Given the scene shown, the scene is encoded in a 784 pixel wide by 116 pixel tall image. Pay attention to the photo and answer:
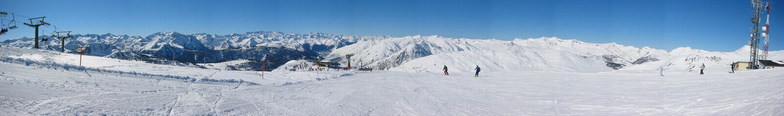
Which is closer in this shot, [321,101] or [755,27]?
[321,101]

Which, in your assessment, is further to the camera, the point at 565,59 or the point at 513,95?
the point at 565,59

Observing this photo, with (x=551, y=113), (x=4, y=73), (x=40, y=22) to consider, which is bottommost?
(x=551, y=113)

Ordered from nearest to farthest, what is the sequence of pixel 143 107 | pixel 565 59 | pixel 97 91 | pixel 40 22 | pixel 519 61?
pixel 143 107 → pixel 97 91 → pixel 40 22 → pixel 519 61 → pixel 565 59

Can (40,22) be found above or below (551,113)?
above

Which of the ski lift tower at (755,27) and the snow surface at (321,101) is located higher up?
the ski lift tower at (755,27)

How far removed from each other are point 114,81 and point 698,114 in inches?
720

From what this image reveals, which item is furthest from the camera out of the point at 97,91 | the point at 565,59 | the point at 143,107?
the point at 565,59

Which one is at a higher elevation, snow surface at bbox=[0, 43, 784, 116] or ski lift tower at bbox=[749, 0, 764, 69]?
ski lift tower at bbox=[749, 0, 764, 69]

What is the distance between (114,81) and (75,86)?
2.39 metres

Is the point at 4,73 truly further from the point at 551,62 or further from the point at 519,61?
the point at 551,62

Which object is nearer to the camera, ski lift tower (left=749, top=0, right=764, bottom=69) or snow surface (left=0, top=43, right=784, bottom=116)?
snow surface (left=0, top=43, right=784, bottom=116)

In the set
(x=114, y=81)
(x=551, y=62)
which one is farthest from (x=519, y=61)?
(x=114, y=81)

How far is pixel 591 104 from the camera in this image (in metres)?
12.9

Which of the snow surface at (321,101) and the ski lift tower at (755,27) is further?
the ski lift tower at (755,27)
